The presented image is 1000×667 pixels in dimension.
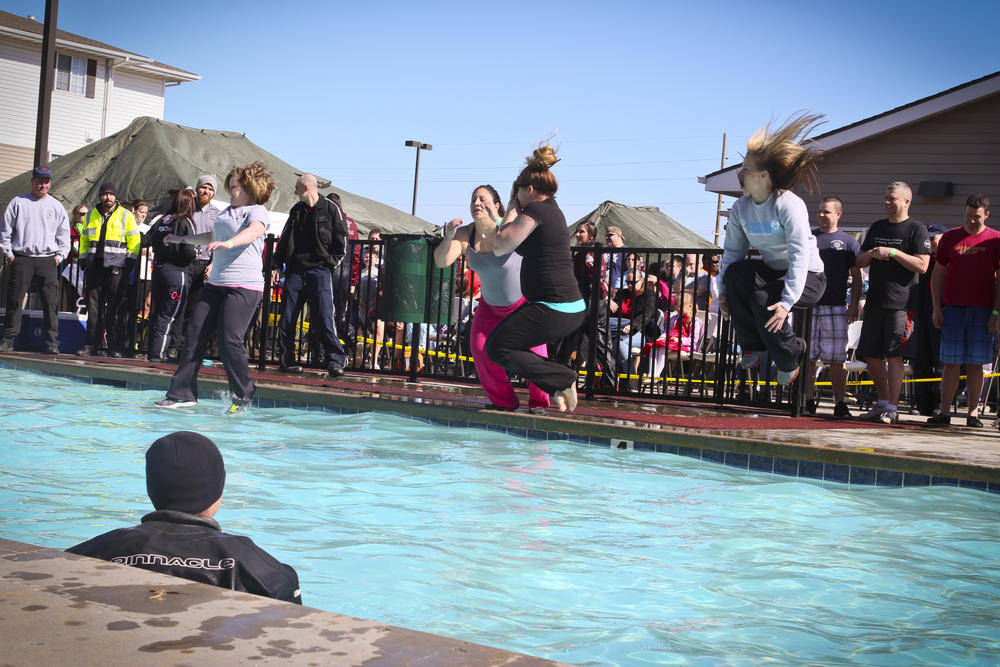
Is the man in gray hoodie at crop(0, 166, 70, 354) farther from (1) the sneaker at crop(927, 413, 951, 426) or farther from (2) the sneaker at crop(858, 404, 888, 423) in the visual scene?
(1) the sneaker at crop(927, 413, 951, 426)

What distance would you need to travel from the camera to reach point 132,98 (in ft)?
121

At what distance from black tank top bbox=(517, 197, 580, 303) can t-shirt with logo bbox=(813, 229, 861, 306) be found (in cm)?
271

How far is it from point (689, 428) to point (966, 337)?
9.37ft

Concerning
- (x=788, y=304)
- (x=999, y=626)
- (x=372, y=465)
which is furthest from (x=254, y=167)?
(x=999, y=626)

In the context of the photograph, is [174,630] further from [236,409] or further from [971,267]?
[971,267]

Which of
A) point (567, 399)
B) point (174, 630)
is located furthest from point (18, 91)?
point (174, 630)

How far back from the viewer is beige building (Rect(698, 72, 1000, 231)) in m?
16.0

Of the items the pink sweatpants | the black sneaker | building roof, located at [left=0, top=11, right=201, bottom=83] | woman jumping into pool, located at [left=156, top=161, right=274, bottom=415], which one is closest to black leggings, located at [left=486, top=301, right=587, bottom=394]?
the pink sweatpants

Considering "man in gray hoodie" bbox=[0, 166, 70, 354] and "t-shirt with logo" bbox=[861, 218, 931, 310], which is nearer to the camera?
"t-shirt with logo" bbox=[861, 218, 931, 310]

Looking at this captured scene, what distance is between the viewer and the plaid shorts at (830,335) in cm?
898

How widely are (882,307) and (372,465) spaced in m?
4.74

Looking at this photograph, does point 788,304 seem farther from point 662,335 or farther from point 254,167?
point 662,335

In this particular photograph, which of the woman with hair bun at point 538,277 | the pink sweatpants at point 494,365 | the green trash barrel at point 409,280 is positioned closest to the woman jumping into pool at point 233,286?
the pink sweatpants at point 494,365

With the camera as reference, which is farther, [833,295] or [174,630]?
[833,295]
